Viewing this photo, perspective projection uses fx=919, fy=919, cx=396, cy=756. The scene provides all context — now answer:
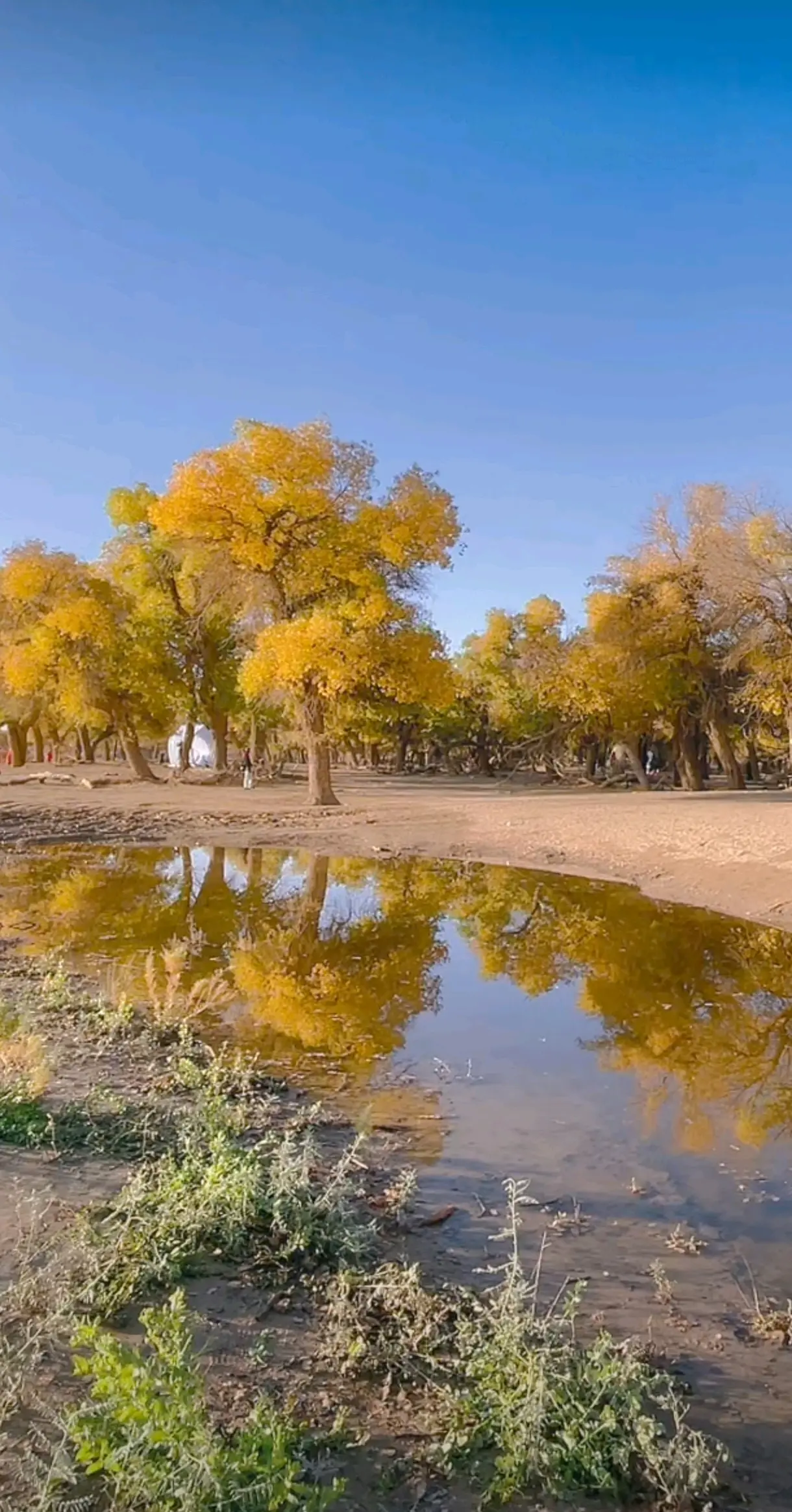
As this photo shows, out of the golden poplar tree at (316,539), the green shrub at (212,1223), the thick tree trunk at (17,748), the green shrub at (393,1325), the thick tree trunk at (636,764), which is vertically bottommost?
the green shrub at (393,1325)

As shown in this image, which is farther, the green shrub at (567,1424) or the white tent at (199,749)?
the white tent at (199,749)

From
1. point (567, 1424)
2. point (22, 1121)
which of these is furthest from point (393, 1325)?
point (22, 1121)

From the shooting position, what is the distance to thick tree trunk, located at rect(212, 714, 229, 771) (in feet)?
136

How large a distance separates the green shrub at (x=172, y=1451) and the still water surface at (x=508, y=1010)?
8.62ft

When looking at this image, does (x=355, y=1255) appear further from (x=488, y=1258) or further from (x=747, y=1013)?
(x=747, y=1013)

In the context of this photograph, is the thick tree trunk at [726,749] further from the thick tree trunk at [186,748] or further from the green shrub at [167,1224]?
the green shrub at [167,1224]

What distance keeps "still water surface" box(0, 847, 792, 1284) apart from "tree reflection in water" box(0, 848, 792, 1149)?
37 millimetres

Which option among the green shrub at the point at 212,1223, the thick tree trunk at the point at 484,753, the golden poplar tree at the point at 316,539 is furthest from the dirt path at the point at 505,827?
the thick tree trunk at the point at 484,753

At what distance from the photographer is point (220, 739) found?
42.6 m

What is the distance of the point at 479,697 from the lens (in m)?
51.0

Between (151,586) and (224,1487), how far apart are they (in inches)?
1424

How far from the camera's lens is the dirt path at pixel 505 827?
50.1ft

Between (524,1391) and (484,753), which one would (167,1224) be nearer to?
(524,1391)

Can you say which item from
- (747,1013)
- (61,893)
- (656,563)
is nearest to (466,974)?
(747,1013)
